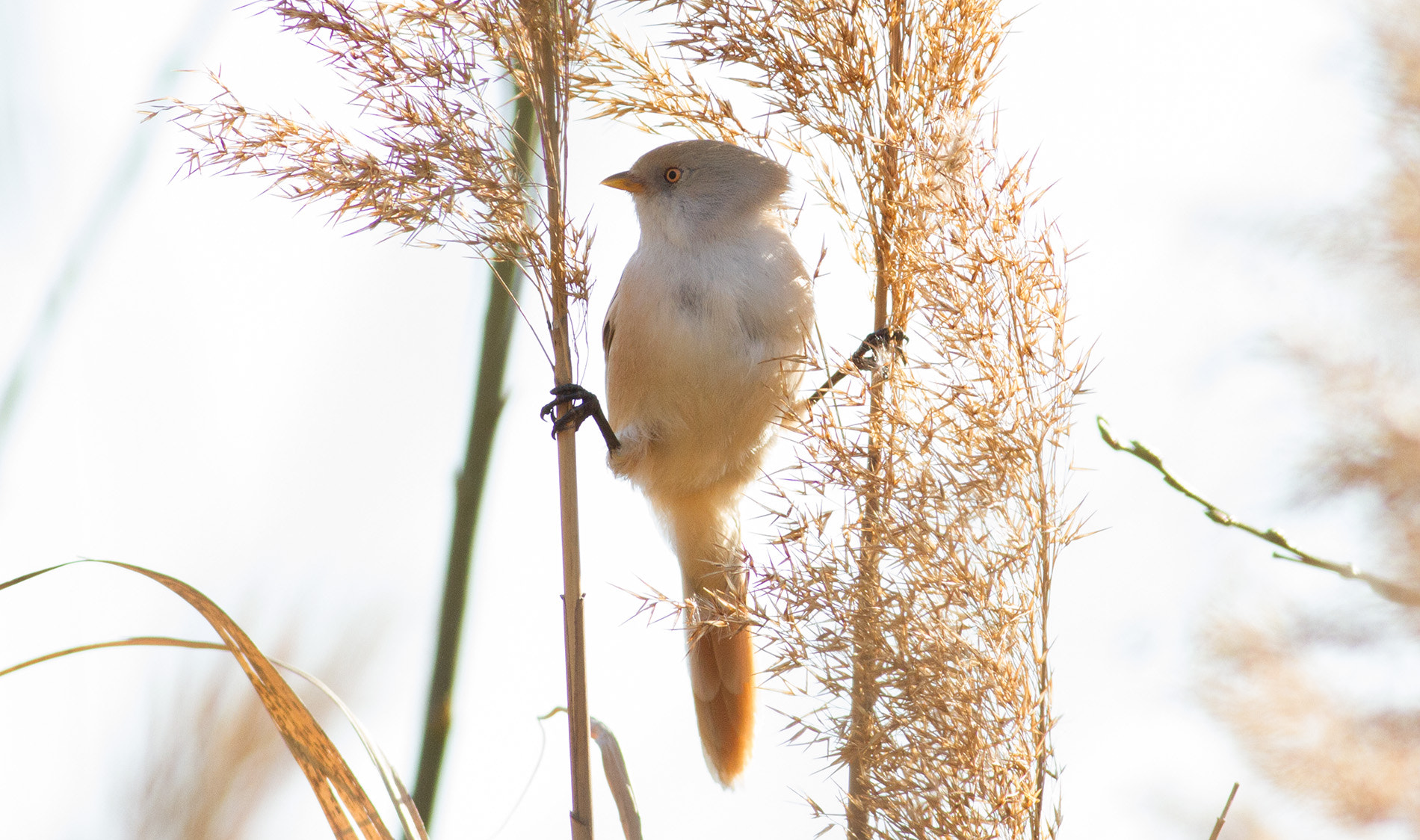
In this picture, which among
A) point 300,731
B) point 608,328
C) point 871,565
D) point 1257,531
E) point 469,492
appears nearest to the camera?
point 1257,531

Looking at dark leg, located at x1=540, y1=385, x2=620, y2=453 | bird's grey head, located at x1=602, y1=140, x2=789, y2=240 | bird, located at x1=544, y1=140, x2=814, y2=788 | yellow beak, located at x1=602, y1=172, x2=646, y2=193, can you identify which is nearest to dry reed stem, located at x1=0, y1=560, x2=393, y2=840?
dark leg, located at x1=540, y1=385, x2=620, y2=453

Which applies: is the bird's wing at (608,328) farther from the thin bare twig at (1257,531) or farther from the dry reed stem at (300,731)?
the thin bare twig at (1257,531)

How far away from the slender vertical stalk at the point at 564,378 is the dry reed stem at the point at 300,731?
0.21 m

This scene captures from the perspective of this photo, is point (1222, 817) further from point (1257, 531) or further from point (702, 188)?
point (702, 188)

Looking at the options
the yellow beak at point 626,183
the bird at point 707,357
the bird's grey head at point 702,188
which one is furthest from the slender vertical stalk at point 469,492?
the yellow beak at point 626,183

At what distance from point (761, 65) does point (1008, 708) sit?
2.77 ft

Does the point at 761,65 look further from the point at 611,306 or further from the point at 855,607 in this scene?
the point at 611,306

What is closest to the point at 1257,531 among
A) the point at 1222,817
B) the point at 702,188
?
the point at 1222,817

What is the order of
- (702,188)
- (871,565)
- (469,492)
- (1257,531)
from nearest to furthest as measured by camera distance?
(1257,531) < (871,565) < (469,492) < (702,188)

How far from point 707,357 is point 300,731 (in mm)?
1368

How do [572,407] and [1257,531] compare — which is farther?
[572,407]

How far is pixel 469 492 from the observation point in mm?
1325

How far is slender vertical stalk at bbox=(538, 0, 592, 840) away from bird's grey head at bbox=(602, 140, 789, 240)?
3.95ft

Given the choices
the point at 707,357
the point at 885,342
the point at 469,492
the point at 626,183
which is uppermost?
the point at 626,183
